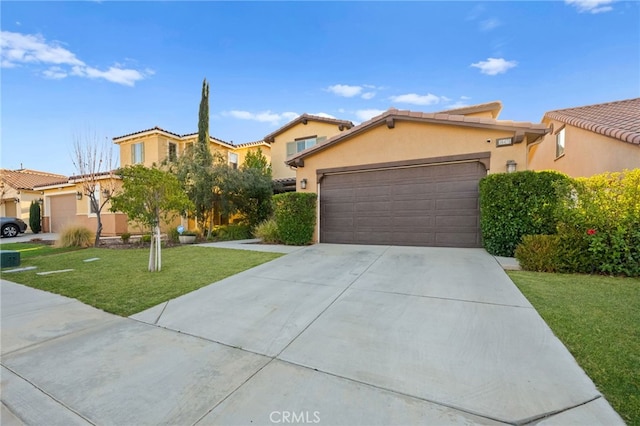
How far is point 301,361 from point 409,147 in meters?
7.97

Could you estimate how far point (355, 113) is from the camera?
1552 centimetres

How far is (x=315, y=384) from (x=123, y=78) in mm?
14645

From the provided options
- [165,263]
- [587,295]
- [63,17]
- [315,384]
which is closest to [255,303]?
[315,384]

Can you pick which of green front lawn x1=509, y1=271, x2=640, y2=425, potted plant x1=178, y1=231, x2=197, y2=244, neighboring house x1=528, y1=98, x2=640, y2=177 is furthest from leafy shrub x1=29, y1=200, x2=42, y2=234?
neighboring house x1=528, y1=98, x2=640, y2=177

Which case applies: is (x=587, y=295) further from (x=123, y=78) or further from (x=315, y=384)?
(x=123, y=78)

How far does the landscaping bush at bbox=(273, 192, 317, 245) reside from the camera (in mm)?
9609

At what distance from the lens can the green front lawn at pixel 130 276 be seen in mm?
4617

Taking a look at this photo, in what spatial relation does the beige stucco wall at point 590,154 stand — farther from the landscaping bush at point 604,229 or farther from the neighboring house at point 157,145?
the neighboring house at point 157,145

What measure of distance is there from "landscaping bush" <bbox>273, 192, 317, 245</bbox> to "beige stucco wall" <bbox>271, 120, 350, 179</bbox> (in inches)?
267

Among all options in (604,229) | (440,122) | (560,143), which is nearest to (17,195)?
(440,122)

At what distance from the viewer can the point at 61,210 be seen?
18.6 meters

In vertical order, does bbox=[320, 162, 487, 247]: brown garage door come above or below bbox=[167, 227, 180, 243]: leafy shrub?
above

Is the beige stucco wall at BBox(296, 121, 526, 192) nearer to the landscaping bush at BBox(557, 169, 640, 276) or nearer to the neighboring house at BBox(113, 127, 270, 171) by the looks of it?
the landscaping bush at BBox(557, 169, 640, 276)

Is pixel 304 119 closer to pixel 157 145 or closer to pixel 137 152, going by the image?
pixel 157 145
